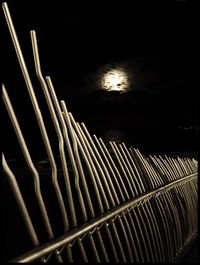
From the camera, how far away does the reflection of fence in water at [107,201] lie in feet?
4.94

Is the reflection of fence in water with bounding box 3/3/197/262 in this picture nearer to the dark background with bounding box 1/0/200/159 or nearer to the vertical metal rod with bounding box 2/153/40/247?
the vertical metal rod with bounding box 2/153/40/247

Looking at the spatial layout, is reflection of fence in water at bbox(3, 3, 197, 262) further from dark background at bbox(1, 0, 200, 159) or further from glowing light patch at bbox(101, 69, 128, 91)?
glowing light patch at bbox(101, 69, 128, 91)

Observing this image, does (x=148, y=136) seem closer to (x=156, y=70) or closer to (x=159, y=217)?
(x=156, y=70)

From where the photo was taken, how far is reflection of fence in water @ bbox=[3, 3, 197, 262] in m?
1.50

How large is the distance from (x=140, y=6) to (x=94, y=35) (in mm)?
882

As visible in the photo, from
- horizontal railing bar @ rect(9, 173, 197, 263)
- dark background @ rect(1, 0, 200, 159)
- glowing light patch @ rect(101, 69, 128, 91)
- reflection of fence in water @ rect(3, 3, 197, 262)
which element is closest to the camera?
horizontal railing bar @ rect(9, 173, 197, 263)

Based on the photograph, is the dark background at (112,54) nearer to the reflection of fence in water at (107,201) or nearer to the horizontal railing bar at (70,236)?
the reflection of fence in water at (107,201)

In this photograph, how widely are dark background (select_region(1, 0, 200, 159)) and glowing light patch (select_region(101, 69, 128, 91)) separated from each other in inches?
8.9

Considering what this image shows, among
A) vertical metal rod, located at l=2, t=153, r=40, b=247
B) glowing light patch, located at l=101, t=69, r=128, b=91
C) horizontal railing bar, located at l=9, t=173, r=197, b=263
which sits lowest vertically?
glowing light patch, located at l=101, t=69, r=128, b=91

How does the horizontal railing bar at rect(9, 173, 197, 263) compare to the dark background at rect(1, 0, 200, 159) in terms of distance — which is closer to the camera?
the horizontal railing bar at rect(9, 173, 197, 263)

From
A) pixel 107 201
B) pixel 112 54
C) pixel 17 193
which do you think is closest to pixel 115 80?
pixel 112 54

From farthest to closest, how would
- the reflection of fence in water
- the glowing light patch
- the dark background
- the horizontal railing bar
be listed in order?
1. the glowing light patch
2. the dark background
3. the reflection of fence in water
4. the horizontal railing bar

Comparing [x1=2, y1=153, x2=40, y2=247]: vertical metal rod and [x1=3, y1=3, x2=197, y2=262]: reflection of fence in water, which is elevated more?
[x1=2, y1=153, x2=40, y2=247]: vertical metal rod

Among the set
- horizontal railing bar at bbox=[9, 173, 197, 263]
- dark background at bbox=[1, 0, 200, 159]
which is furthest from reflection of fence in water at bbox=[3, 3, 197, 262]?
dark background at bbox=[1, 0, 200, 159]
